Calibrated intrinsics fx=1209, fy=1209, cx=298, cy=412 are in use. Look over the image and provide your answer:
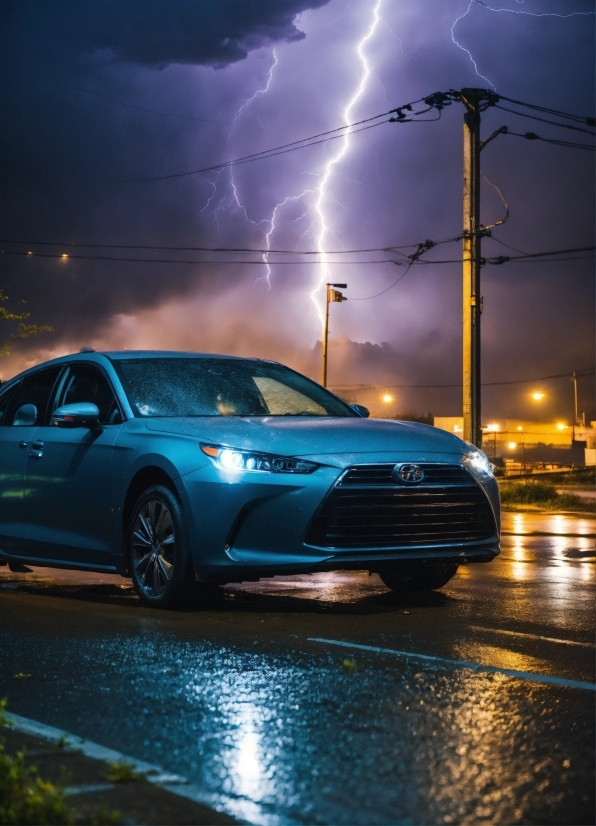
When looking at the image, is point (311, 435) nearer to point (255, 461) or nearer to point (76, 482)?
point (255, 461)

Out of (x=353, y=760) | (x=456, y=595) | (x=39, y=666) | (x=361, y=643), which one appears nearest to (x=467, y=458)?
(x=456, y=595)

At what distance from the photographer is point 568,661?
5844 mm

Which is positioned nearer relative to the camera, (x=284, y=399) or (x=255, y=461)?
(x=255, y=461)

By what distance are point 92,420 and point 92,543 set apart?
85cm

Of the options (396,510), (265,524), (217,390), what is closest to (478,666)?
(396,510)

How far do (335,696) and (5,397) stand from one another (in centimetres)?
566

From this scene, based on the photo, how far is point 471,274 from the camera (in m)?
25.4

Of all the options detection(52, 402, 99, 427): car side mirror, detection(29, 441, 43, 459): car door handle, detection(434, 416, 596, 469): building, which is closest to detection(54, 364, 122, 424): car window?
detection(52, 402, 99, 427): car side mirror

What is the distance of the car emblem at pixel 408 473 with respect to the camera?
7.43 metres

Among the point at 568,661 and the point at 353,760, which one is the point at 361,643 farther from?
the point at 353,760

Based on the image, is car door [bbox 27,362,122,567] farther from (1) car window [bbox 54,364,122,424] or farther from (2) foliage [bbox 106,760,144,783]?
(2) foliage [bbox 106,760,144,783]

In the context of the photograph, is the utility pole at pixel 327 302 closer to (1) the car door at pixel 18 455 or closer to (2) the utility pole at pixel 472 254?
(2) the utility pole at pixel 472 254

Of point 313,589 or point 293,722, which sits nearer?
point 293,722

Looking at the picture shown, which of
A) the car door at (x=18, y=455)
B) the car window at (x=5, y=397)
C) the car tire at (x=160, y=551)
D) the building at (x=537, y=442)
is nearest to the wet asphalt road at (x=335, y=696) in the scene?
the car tire at (x=160, y=551)
